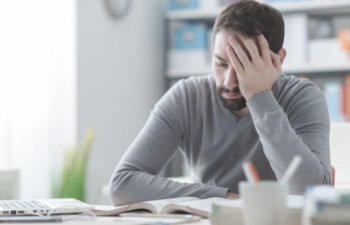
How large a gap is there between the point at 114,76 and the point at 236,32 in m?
2.34

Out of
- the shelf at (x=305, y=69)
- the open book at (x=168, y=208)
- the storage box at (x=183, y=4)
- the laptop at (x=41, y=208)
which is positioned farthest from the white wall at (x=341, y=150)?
the storage box at (x=183, y=4)

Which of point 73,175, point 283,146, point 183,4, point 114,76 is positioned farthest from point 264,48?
point 183,4

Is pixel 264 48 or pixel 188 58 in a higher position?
pixel 264 48

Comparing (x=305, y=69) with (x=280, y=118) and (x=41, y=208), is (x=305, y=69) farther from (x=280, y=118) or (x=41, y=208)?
(x=41, y=208)

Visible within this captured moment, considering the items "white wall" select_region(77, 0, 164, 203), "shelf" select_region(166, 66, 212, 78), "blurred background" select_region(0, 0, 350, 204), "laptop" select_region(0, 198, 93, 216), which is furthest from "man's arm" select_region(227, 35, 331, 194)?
"shelf" select_region(166, 66, 212, 78)

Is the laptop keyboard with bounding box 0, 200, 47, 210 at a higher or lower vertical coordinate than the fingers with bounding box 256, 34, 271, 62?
lower

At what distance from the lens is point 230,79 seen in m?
1.75

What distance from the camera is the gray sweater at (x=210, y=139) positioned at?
5.40ft

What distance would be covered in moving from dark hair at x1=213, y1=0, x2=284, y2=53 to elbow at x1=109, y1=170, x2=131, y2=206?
19.3 inches

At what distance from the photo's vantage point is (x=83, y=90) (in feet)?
12.1

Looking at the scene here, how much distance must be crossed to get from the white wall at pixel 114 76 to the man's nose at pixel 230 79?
6.56 ft

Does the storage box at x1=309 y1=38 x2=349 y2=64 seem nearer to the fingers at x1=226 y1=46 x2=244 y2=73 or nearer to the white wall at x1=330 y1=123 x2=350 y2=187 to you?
the white wall at x1=330 y1=123 x2=350 y2=187

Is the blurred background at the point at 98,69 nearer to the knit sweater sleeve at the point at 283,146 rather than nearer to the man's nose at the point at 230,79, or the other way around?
the man's nose at the point at 230,79

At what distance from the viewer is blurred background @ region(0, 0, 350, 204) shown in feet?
11.1
